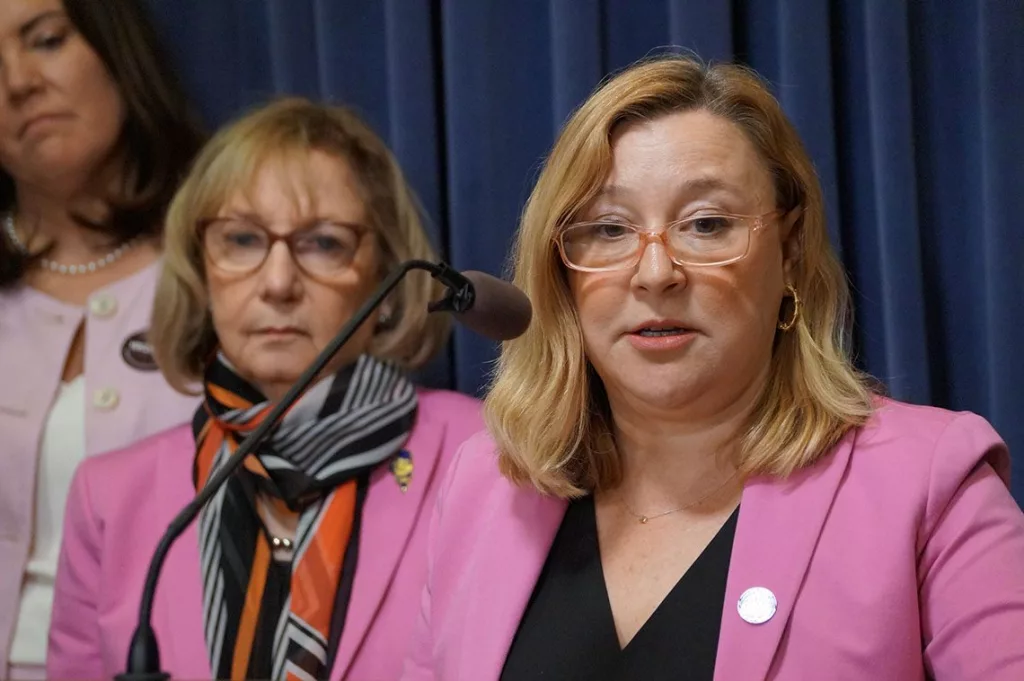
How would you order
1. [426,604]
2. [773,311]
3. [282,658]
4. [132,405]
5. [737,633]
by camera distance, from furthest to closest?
1. [132,405]
2. [282,658]
3. [426,604]
4. [773,311]
5. [737,633]

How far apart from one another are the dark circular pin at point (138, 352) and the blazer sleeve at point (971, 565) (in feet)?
4.12

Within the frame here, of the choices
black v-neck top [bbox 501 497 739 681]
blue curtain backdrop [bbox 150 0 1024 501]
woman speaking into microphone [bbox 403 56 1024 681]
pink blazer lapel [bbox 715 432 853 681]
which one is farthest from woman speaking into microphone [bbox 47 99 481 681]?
pink blazer lapel [bbox 715 432 853 681]

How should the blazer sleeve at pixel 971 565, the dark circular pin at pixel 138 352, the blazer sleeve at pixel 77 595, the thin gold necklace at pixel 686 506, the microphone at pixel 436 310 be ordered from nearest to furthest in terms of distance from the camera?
1. the microphone at pixel 436 310
2. the blazer sleeve at pixel 971 565
3. the thin gold necklace at pixel 686 506
4. the blazer sleeve at pixel 77 595
5. the dark circular pin at pixel 138 352

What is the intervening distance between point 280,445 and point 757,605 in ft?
2.65

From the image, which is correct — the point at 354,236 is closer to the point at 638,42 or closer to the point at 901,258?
the point at 638,42

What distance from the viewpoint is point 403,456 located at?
1.68 m

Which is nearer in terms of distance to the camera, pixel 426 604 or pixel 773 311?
pixel 773 311

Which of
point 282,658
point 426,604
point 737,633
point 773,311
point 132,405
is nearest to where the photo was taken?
point 737,633

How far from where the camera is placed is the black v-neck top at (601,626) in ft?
3.88

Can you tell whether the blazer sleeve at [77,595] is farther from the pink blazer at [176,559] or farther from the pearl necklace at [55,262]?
the pearl necklace at [55,262]

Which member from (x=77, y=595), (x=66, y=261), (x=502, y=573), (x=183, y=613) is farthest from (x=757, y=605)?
(x=66, y=261)

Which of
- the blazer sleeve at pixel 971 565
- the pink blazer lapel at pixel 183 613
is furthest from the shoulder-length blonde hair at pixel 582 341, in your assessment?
the pink blazer lapel at pixel 183 613

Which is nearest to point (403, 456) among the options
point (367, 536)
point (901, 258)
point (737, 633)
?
point (367, 536)

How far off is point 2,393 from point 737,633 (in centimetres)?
125
